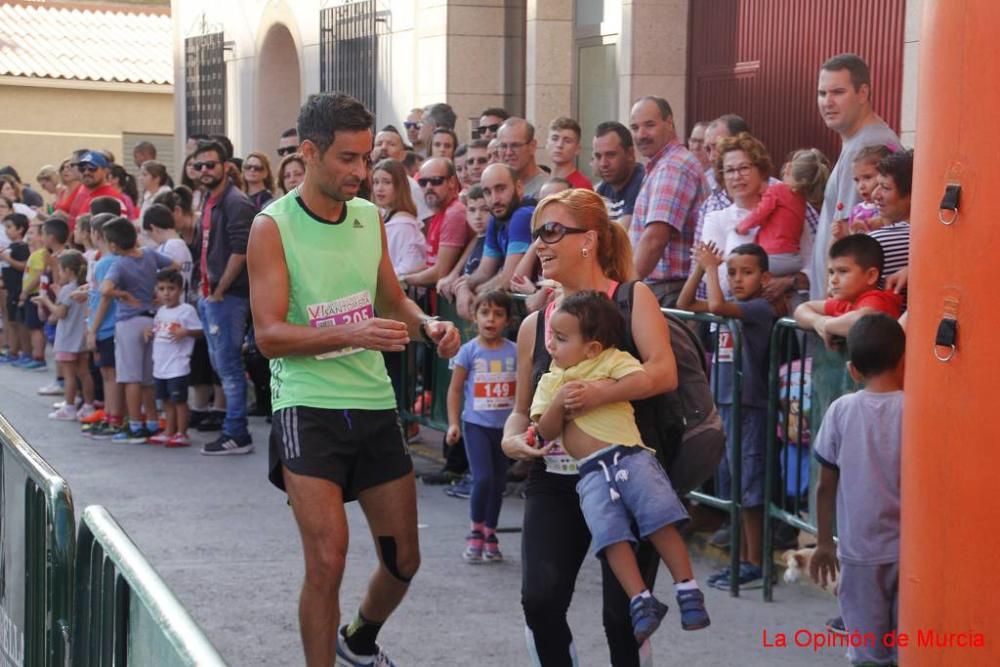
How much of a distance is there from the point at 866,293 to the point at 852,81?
64.0 inches

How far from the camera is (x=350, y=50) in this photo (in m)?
18.4

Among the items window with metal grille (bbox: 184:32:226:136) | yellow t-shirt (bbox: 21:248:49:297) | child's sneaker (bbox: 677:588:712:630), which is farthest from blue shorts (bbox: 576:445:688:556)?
window with metal grille (bbox: 184:32:226:136)

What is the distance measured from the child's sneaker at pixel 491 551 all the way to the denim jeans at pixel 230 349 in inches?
146

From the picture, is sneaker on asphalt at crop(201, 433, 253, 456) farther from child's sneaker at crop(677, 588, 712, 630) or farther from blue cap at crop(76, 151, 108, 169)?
child's sneaker at crop(677, 588, 712, 630)

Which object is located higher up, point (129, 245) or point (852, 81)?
point (852, 81)

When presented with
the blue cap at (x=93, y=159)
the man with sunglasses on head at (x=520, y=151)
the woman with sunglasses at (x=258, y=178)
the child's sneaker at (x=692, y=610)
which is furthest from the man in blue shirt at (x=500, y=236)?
the blue cap at (x=93, y=159)

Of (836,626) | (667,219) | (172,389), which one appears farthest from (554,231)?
(172,389)

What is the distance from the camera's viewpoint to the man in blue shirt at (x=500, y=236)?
8.86m

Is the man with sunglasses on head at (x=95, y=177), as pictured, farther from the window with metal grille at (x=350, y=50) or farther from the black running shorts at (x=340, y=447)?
the black running shorts at (x=340, y=447)

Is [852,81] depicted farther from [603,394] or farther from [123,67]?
[123,67]

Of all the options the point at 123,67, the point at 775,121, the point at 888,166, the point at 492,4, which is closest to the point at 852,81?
the point at 888,166

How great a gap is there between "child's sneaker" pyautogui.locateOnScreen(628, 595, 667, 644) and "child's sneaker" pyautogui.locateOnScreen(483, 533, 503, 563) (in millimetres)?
3205

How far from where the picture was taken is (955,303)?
4.11 metres

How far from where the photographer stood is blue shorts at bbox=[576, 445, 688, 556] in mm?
4637
